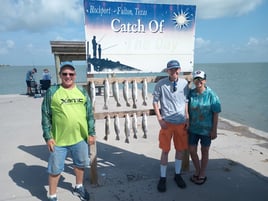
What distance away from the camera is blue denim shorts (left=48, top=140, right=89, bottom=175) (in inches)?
127

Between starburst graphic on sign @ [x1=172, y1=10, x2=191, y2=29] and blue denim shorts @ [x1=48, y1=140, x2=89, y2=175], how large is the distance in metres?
2.50

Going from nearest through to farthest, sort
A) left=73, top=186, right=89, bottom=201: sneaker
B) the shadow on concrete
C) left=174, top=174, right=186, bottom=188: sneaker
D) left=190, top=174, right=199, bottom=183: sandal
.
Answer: left=73, top=186, right=89, bottom=201: sneaker, the shadow on concrete, left=174, top=174, right=186, bottom=188: sneaker, left=190, top=174, right=199, bottom=183: sandal

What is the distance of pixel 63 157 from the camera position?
10.7 feet

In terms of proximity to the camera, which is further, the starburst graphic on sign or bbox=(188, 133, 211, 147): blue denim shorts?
the starburst graphic on sign

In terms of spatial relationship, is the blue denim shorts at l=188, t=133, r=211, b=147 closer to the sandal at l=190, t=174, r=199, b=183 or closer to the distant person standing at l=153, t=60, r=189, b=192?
the distant person standing at l=153, t=60, r=189, b=192

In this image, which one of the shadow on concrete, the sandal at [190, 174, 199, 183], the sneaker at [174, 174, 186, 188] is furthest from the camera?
the sandal at [190, 174, 199, 183]

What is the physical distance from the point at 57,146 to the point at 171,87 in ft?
6.06

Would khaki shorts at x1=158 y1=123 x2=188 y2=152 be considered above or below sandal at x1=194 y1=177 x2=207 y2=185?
above

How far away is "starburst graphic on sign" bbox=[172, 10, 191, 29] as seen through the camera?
4.12 meters

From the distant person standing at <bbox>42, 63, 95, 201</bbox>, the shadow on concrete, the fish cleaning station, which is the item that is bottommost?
the shadow on concrete

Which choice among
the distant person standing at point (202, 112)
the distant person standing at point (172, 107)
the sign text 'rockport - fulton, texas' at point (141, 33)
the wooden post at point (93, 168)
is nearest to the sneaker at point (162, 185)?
the distant person standing at point (172, 107)

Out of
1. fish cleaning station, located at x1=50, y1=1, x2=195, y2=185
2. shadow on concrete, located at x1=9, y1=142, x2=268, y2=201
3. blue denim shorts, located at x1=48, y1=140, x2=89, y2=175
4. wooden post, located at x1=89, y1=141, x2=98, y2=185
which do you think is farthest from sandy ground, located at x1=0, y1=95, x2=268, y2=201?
blue denim shorts, located at x1=48, y1=140, x2=89, y2=175

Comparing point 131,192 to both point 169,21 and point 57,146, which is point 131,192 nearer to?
point 57,146

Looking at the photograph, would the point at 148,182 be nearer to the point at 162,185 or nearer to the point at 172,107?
the point at 162,185
